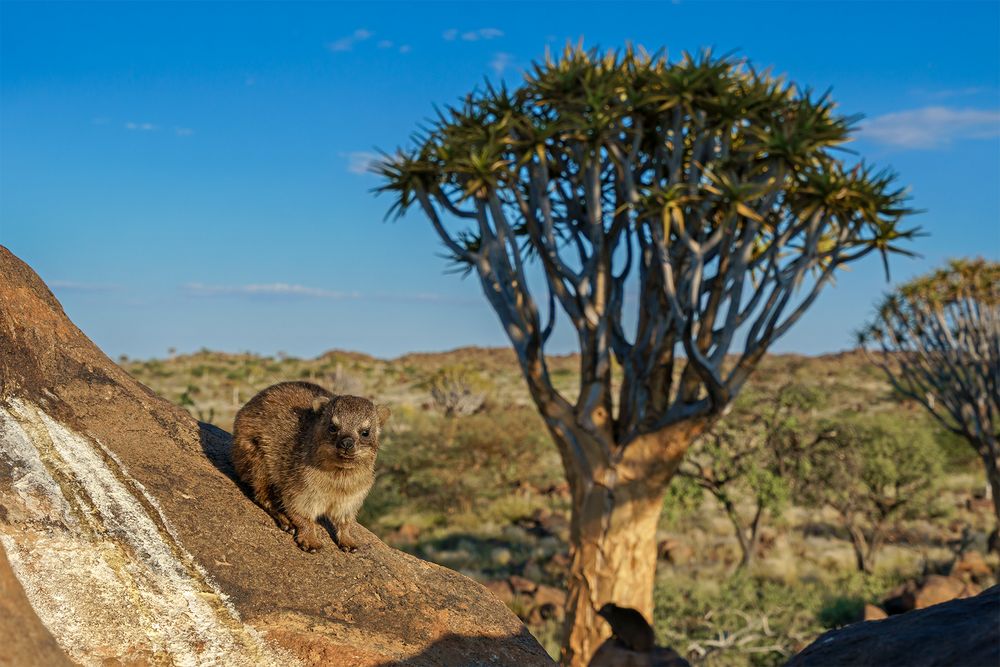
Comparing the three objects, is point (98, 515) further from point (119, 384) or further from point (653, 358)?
point (653, 358)

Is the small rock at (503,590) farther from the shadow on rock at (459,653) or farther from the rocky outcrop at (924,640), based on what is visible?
the rocky outcrop at (924,640)

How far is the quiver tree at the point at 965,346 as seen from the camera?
20.1m

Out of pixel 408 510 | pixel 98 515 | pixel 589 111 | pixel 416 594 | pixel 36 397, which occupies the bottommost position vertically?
pixel 408 510

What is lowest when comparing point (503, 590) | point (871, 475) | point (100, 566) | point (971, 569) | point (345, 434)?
point (503, 590)

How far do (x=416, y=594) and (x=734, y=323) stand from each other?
8938 mm

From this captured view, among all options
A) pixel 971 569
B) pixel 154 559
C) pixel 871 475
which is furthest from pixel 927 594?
pixel 154 559

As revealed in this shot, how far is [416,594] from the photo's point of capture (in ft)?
15.6

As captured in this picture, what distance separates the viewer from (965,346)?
68.5ft

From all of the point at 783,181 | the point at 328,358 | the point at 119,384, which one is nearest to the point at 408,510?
the point at 783,181

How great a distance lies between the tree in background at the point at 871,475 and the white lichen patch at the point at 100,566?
18146 millimetres

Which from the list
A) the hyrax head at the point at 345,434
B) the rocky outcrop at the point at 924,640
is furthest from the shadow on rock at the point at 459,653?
the rocky outcrop at the point at 924,640

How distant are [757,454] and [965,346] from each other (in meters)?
5.60

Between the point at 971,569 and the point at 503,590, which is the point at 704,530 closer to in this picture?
the point at 971,569

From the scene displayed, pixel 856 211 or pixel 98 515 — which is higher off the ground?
pixel 856 211
